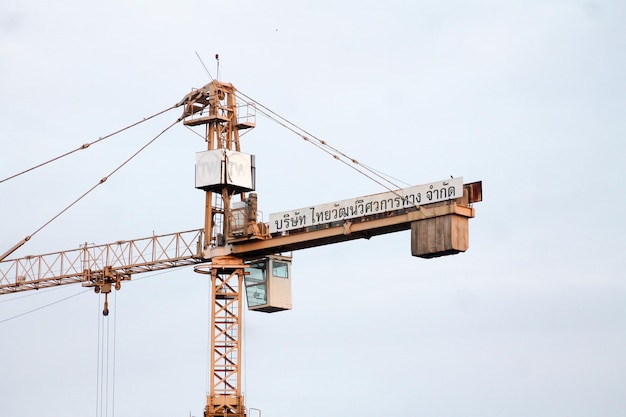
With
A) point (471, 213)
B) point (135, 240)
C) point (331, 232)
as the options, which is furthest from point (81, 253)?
point (471, 213)

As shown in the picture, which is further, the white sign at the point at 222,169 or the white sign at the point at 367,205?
the white sign at the point at 222,169

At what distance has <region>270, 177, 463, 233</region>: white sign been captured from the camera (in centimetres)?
10793

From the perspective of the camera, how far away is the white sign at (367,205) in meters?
108

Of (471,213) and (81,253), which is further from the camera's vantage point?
(81,253)

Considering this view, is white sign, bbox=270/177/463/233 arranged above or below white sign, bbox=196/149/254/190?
below

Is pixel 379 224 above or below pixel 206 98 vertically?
below

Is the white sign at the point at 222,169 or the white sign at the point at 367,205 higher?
the white sign at the point at 222,169

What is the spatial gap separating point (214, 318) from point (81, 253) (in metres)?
16.4

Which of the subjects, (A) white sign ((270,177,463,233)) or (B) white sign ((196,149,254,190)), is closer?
(A) white sign ((270,177,463,233))

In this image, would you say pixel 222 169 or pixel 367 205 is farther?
pixel 222 169

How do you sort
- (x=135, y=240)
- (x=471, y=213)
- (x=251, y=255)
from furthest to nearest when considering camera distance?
1. (x=135, y=240)
2. (x=251, y=255)
3. (x=471, y=213)

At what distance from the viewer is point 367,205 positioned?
112062 millimetres

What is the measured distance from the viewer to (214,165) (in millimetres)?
123750

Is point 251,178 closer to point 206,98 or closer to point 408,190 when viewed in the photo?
point 206,98
